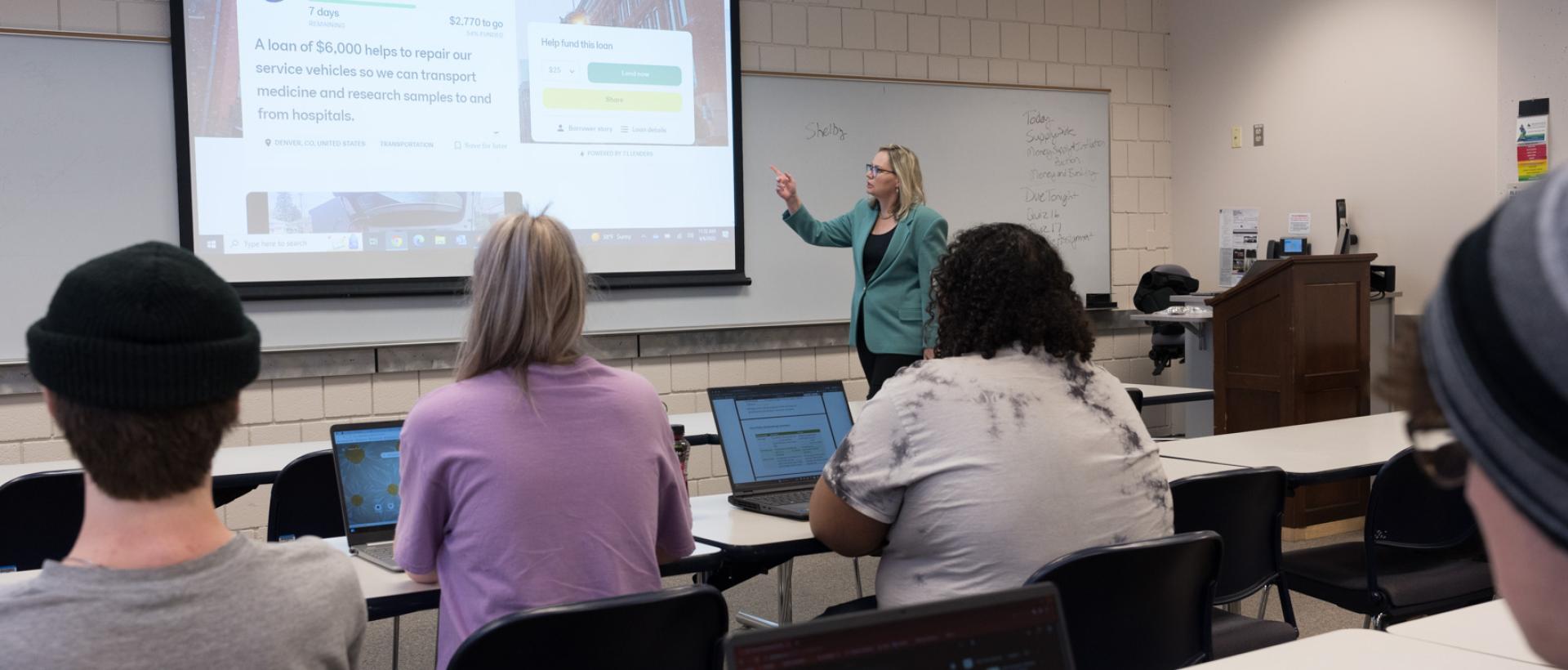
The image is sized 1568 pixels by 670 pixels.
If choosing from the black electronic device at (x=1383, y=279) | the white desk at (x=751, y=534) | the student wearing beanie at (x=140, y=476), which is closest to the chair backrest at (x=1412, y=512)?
the white desk at (x=751, y=534)

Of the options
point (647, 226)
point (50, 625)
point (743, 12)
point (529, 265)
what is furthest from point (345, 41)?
point (50, 625)

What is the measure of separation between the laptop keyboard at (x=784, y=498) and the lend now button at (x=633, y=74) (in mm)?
2895

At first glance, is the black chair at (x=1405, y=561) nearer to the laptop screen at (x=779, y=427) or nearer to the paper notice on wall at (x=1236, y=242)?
the laptop screen at (x=779, y=427)

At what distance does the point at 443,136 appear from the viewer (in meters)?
4.73

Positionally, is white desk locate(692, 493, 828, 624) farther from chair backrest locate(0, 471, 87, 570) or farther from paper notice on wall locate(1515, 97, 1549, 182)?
paper notice on wall locate(1515, 97, 1549, 182)

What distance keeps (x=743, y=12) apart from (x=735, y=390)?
10.5ft

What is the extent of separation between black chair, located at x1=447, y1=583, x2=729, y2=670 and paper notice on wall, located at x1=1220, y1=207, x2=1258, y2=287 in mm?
5224

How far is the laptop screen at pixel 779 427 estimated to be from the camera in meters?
2.60

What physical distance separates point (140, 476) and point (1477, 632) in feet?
5.10

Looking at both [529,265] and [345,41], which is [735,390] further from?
[345,41]

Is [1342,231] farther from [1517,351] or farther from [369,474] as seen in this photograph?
[1517,351]

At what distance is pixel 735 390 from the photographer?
103 inches

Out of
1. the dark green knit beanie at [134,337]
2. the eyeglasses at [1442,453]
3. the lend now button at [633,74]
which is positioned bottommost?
the eyeglasses at [1442,453]

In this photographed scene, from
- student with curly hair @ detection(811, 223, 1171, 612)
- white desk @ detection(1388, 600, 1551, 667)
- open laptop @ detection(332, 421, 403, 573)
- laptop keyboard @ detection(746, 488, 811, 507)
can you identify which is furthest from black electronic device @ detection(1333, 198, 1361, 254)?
open laptop @ detection(332, 421, 403, 573)
